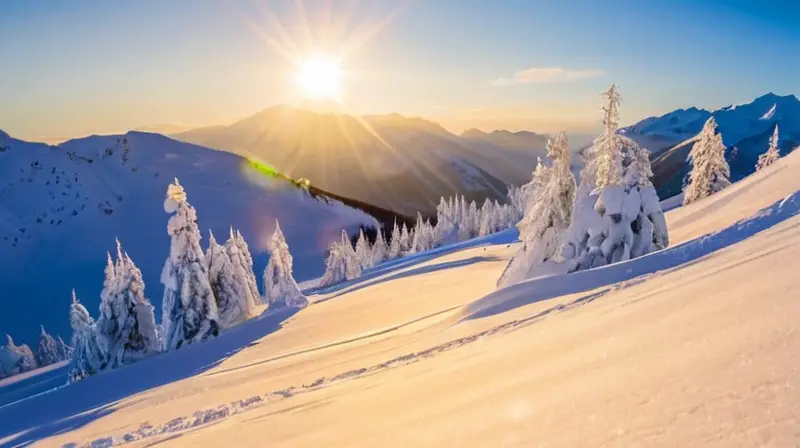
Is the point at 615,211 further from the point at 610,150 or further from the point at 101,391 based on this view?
the point at 101,391

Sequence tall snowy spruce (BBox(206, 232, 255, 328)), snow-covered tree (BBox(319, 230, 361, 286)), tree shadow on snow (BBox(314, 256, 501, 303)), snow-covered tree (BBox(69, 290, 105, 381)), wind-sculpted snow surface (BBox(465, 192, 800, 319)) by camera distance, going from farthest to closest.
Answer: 1. snow-covered tree (BBox(319, 230, 361, 286))
2. tree shadow on snow (BBox(314, 256, 501, 303))
3. tall snowy spruce (BBox(206, 232, 255, 328))
4. snow-covered tree (BBox(69, 290, 105, 381))
5. wind-sculpted snow surface (BBox(465, 192, 800, 319))

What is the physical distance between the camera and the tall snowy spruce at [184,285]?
2912 centimetres

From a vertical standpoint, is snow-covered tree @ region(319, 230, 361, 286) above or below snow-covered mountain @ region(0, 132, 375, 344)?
below

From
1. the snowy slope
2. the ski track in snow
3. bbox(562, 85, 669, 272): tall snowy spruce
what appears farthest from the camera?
bbox(562, 85, 669, 272): tall snowy spruce

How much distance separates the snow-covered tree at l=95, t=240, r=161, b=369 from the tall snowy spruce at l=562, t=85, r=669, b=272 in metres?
26.6

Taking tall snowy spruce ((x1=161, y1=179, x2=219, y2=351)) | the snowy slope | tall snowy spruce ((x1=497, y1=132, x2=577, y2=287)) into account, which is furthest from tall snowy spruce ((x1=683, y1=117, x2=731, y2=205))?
tall snowy spruce ((x1=161, y1=179, x2=219, y2=351))

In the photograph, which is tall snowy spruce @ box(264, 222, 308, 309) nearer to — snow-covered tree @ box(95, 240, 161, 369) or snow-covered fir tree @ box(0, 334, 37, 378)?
snow-covered tree @ box(95, 240, 161, 369)

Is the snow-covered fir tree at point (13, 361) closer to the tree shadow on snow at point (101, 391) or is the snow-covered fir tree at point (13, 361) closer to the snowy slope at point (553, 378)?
the tree shadow on snow at point (101, 391)

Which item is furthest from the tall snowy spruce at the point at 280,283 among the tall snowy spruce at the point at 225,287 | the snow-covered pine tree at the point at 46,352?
the snow-covered pine tree at the point at 46,352

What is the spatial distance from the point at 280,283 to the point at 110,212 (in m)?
89.0

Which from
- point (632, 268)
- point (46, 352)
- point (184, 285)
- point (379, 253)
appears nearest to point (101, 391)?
point (184, 285)

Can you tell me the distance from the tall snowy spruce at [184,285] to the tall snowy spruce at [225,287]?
220 centimetres

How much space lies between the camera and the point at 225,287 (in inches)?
1297

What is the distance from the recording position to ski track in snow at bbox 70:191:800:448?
1102 cm
